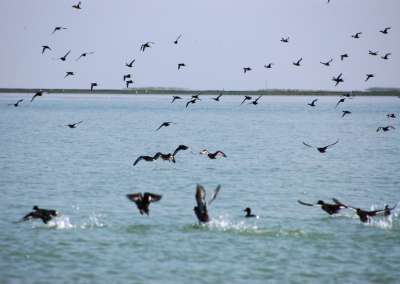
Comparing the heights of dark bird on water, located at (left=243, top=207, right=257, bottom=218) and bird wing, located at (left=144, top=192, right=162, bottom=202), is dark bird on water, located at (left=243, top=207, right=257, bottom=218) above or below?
below

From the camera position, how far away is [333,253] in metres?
24.3

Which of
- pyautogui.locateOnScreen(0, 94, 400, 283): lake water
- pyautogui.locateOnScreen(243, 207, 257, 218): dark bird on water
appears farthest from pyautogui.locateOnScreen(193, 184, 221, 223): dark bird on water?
pyautogui.locateOnScreen(243, 207, 257, 218): dark bird on water

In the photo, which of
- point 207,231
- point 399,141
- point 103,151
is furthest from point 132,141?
point 207,231

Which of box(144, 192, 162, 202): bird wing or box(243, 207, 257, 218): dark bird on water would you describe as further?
box(243, 207, 257, 218): dark bird on water

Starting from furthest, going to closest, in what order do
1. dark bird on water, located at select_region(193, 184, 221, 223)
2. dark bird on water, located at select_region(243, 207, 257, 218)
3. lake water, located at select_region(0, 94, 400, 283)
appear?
dark bird on water, located at select_region(243, 207, 257, 218), dark bird on water, located at select_region(193, 184, 221, 223), lake water, located at select_region(0, 94, 400, 283)

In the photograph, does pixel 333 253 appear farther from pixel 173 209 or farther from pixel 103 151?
pixel 103 151

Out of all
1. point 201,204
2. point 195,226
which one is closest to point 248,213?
point 195,226

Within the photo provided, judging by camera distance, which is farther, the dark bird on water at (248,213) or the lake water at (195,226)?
the dark bird on water at (248,213)

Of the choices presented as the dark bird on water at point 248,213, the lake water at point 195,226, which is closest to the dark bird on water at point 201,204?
the lake water at point 195,226

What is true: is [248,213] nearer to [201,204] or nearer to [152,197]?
[201,204]

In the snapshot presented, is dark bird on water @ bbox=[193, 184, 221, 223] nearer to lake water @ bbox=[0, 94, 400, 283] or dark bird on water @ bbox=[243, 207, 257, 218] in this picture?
lake water @ bbox=[0, 94, 400, 283]

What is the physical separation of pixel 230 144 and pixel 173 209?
43274mm

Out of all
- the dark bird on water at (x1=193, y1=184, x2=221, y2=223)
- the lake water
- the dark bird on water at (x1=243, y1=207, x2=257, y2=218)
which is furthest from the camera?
the dark bird on water at (x1=243, y1=207, x2=257, y2=218)

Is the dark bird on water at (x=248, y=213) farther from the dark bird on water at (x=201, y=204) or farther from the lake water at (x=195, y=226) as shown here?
the dark bird on water at (x=201, y=204)
